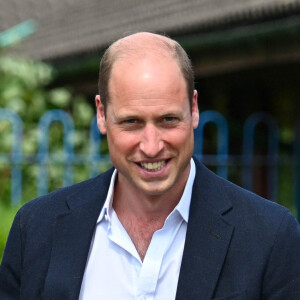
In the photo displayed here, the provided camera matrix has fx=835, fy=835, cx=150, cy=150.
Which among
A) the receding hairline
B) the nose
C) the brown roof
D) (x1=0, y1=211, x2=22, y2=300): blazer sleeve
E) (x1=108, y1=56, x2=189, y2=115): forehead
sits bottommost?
(x1=0, y1=211, x2=22, y2=300): blazer sleeve

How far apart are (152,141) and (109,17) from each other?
651cm

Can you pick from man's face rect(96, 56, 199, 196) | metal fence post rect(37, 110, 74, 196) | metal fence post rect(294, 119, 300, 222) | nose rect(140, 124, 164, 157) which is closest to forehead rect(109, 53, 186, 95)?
man's face rect(96, 56, 199, 196)

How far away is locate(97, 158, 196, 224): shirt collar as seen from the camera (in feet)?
8.30

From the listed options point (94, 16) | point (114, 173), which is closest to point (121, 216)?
point (114, 173)

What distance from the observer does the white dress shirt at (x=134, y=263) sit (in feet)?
7.92

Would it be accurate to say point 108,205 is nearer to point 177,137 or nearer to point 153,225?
point 153,225

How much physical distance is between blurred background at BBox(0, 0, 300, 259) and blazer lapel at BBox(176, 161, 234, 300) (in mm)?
2249

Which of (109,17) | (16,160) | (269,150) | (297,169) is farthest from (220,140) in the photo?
(109,17)

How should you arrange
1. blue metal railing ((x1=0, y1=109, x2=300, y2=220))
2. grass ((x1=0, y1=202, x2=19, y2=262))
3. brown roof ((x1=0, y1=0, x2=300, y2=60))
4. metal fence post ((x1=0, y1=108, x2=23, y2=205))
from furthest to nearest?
1. brown roof ((x1=0, y1=0, x2=300, y2=60))
2. blue metal railing ((x1=0, y1=109, x2=300, y2=220))
3. metal fence post ((x1=0, y1=108, x2=23, y2=205))
4. grass ((x1=0, y1=202, x2=19, y2=262))

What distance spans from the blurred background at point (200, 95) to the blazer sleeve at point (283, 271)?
8.18 feet

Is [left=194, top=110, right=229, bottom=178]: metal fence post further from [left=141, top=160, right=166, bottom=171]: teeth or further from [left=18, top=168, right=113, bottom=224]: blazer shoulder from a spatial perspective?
[left=141, top=160, right=166, bottom=171]: teeth

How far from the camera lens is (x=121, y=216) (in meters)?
2.61

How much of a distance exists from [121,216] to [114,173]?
18 cm

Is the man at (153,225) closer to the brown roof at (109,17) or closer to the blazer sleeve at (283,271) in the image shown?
the blazer sleeve at (283,271)
